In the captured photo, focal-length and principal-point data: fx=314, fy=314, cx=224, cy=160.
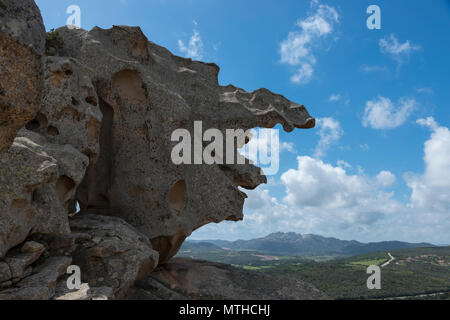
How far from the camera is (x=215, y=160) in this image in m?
16.3

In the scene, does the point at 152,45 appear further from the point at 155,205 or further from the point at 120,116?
the point at 155,205

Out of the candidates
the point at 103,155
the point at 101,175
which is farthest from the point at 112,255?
the point at 103,155

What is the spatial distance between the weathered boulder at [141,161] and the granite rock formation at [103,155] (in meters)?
0.05

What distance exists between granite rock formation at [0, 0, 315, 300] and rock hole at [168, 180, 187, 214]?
5 cm

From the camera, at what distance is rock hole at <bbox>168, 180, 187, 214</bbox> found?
14.4m

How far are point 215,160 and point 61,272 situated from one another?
29.8 ft

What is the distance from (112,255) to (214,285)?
479 centimetres

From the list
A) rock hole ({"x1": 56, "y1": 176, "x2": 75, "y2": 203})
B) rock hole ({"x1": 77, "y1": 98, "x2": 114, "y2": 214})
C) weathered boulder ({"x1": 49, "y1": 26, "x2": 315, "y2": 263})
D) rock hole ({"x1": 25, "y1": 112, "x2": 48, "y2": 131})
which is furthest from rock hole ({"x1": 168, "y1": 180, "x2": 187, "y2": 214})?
rock hole ({"x1": 25, "y1": 112, "x2": 48, "y2": 131})

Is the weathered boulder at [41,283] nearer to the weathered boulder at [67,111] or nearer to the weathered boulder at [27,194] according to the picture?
the weathered boulder at [27,194]

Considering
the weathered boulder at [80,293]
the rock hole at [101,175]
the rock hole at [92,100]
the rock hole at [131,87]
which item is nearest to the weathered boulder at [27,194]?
the weathered boulder at [80,293]

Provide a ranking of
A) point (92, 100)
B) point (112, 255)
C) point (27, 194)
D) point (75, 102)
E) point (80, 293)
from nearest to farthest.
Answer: point (80, 293) < point (27, 194) < point (112, 255) < point (75, 102) < point (92, 100)

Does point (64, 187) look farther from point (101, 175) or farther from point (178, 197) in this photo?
point (178, 197)

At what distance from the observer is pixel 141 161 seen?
14328 millimetres
